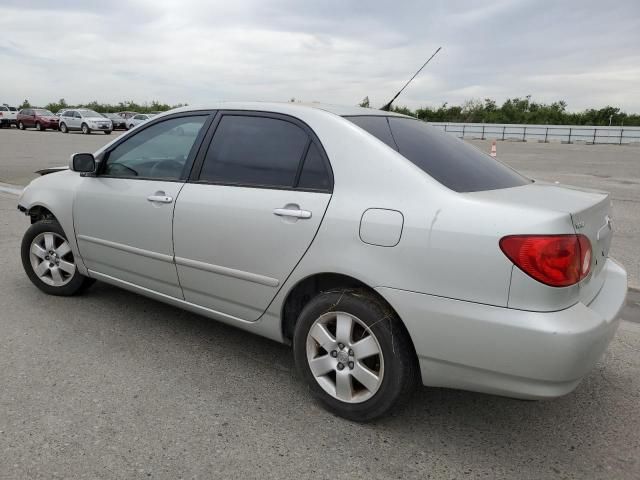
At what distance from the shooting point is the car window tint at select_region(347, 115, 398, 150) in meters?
2.85

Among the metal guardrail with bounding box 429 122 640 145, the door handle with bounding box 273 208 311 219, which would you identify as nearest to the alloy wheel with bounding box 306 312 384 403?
the door handle with bounding box 273 208 311 219

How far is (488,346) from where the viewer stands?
230 cm

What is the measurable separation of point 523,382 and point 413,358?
1.65 feet

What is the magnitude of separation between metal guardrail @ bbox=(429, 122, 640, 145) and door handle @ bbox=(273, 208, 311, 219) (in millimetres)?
34055

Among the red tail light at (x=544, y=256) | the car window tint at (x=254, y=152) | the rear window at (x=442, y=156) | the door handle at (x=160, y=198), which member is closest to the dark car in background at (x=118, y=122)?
the door handle at (x=160, y=198)

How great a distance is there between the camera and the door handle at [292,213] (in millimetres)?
2772

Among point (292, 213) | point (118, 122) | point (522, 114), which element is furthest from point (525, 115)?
point (292, 213)

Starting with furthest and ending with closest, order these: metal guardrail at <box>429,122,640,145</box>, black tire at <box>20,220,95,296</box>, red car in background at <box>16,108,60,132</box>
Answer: metal guardrail at <box>429,122,640,145</box>
red car in background at <box>16,108,60,132</box>
black tire at <box>20,220,95,296</box>

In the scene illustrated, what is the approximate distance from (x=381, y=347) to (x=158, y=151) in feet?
6.77

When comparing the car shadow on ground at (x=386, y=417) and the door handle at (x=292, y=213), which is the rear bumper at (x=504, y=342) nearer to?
the car shadow on ground at (x=386, y=417)

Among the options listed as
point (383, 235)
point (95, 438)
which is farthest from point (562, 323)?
point (95, 438)

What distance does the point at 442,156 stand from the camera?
292cm

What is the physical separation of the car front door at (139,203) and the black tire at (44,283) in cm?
35

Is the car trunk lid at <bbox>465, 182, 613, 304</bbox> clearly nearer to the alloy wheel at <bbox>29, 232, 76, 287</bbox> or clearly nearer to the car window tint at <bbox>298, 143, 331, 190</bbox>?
the car window tint at <bbox>298, 143, 331, 190</bbox>
